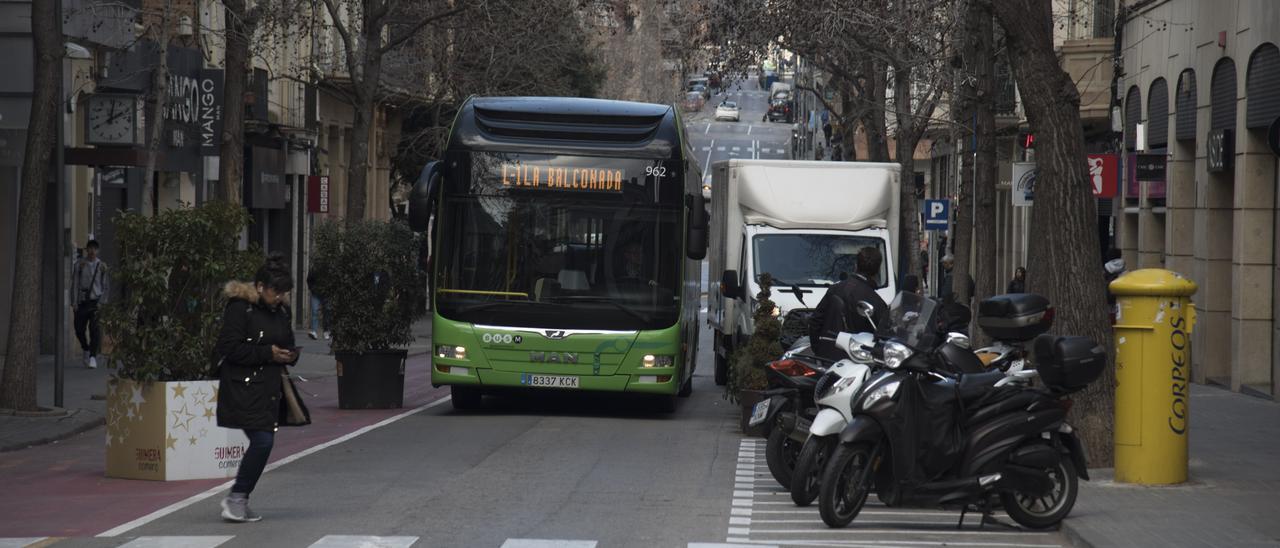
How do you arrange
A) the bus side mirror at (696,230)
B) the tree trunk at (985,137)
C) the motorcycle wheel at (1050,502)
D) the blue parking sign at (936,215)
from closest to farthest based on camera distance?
the motorcycle wheel at (1050,502) → the bus side mirror at (696,230) → the tree trunk at (985,137) → the blue parking sign at (936,215)

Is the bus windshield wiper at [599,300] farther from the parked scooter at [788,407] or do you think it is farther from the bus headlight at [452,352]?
the parked scooter at [788,407]

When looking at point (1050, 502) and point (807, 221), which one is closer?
point (1050, 502)

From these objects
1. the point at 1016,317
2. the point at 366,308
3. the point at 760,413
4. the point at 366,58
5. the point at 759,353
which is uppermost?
the point at 366,58

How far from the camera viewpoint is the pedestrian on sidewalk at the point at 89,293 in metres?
24.9

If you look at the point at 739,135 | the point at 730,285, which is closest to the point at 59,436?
the point at 730,285

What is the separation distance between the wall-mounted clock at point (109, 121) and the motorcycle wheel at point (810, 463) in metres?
18.0

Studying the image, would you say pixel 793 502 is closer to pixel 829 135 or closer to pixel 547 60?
pixel 547 60

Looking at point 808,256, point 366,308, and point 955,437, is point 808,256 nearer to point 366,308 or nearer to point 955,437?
point 366,308

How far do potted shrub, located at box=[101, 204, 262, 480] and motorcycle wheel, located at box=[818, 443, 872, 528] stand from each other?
15.2ft

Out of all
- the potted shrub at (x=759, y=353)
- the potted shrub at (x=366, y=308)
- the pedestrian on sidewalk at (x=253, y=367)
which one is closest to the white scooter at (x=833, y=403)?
the pedestrian on sidewalk at (x=253, y=367)

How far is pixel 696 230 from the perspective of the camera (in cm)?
1828

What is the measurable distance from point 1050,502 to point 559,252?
27.0 ft

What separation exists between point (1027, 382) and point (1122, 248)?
797 inches

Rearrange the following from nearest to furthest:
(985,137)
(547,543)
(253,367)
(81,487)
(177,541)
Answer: (547,543) < (177,541) < (253,367) < (81,487) < (985,137)
